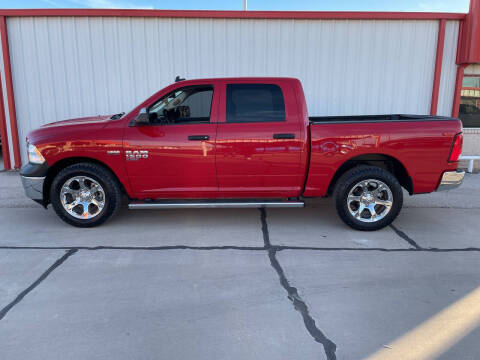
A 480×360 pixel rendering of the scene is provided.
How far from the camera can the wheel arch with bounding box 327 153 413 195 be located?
4.78 metres

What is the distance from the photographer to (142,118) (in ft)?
14.8

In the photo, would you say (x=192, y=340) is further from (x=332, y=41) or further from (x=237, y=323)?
(x=332, y=41)

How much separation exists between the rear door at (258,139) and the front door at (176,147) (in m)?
0.16

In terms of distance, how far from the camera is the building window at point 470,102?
28.6 ft

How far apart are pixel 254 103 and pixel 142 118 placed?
141 centimetres

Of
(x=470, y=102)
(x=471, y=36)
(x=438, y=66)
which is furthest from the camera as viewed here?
(x=470, y=102)

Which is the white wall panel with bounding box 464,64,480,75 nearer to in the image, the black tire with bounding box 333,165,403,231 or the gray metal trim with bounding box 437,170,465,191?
the gray metal trim with bounding box 437,170,465,191

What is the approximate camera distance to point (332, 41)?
8.24m

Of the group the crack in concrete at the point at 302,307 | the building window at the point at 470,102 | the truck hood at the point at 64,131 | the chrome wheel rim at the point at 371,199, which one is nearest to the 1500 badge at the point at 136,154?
the truck hood at the point at 64,131

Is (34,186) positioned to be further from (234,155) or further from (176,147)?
(234,155)

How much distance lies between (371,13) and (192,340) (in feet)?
26.0

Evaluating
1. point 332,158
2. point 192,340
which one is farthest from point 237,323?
point 332,158

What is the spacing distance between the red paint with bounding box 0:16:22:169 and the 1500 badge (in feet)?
17.2

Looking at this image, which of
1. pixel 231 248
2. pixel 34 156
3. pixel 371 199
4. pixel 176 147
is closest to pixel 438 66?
pixel 371 199
